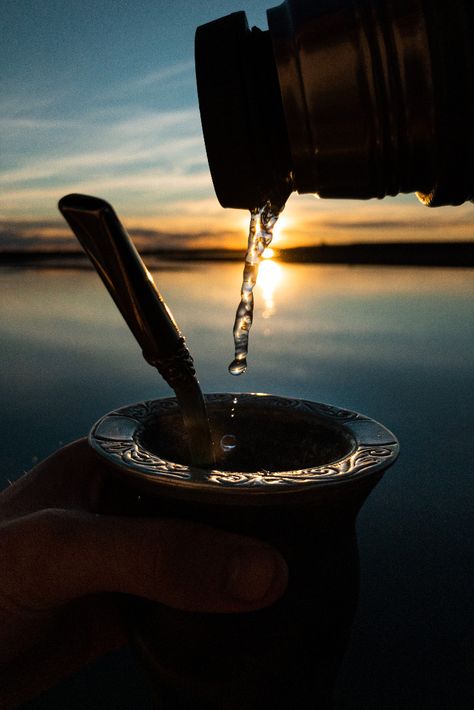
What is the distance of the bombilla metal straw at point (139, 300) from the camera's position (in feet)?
1.67

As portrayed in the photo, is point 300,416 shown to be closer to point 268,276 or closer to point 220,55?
point 220,55

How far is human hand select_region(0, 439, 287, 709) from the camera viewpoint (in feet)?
1.57

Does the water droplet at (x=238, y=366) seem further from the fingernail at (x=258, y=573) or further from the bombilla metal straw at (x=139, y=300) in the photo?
the fingernail at (x=258, y=573)

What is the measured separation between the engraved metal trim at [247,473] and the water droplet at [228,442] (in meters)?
0.04

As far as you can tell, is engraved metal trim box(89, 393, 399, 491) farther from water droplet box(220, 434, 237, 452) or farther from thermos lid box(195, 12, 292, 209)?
thermos lid box(195, 12, 292, 209)

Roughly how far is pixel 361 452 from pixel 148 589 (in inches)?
8.4

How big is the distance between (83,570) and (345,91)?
18.0 inches

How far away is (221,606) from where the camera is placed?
485mm

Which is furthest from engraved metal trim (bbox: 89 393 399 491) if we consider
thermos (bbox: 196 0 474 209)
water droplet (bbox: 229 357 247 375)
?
thermos (bbox: 196 0 474 209)

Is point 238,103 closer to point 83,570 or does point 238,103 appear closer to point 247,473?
point 247,473

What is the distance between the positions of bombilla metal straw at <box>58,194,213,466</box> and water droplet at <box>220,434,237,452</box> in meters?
0.05

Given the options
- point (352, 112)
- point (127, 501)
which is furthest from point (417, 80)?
point (127, 501)

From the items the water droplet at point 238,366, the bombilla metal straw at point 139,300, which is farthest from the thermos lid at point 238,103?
the water droplet at point 238,366

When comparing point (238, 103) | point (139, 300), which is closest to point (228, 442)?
point (139, 300)
